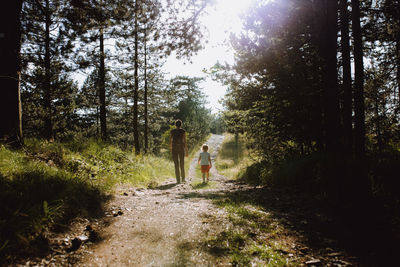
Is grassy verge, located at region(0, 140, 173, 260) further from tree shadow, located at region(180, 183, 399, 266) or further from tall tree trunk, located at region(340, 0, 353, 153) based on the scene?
tall tree trunk, located at region(340, 0, 353, 153)

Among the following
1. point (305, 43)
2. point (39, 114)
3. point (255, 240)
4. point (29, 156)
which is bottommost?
point (255, 240)

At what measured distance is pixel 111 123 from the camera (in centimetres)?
2734

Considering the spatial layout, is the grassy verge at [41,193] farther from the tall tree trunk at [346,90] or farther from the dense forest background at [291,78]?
the tall tree trunk at [346,90]

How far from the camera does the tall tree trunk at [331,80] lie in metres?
5.43

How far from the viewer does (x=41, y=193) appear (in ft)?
9.04

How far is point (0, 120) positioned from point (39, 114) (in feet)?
18.4

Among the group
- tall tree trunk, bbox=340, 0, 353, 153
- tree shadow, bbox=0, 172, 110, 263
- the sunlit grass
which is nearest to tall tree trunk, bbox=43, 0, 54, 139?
tree shadow, bbox=0, 172, 110, 263

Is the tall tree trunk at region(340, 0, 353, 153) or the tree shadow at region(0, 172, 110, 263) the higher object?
the tall tree trunk at region(340, 0, 353, 153)

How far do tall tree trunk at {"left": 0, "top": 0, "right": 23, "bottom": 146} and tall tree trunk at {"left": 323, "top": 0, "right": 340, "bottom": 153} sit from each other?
7.69 metres

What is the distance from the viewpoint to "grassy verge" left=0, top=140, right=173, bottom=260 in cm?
208

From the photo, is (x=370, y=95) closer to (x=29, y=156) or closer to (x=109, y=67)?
(x=29, y=156)

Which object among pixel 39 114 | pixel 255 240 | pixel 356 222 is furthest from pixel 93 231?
pixel 39 114

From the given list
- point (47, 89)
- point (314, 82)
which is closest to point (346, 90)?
point (314, 82)

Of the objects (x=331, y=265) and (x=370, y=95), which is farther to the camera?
(x=370, y=95)
